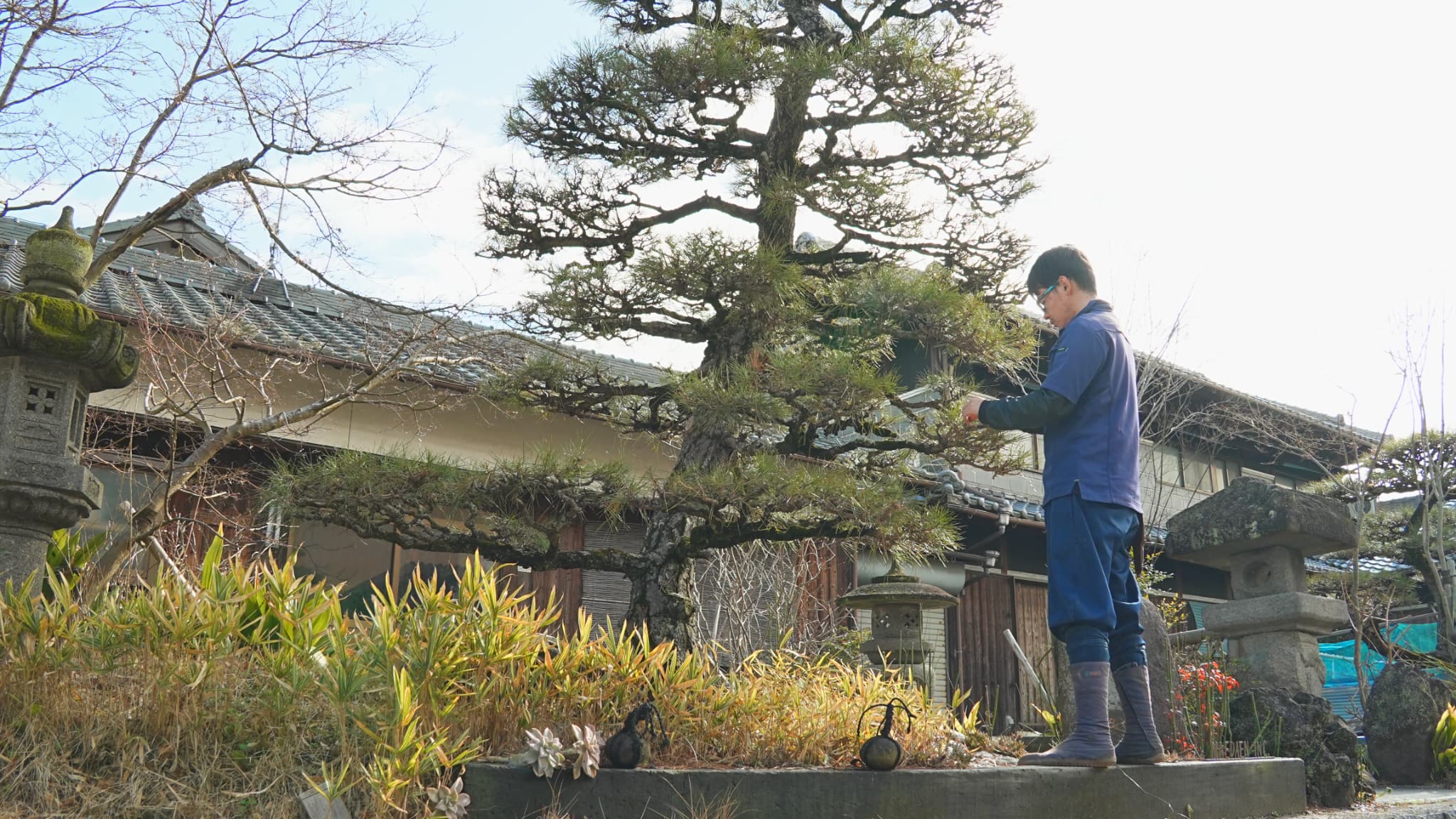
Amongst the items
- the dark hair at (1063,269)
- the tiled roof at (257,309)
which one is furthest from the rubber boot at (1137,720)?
the tiled roof at (257,309)

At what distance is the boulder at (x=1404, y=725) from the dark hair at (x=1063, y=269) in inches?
172

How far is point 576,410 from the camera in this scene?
21.0ft

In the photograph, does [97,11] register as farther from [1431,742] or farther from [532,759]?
[1431,742]

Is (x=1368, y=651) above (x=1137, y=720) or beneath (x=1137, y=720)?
beneath

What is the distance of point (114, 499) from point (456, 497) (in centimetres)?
524

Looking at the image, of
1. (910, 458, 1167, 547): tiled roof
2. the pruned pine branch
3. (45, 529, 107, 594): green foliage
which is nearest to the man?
the pruned pine branch

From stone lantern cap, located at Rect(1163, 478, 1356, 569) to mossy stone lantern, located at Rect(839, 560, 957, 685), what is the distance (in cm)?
230

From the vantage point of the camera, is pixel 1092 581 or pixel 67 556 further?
pixel 67 556

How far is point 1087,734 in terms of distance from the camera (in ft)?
12.7

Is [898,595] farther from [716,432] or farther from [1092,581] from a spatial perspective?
[1092,581]

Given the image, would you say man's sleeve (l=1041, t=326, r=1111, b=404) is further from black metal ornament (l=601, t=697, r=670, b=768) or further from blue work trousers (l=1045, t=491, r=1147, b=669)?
black metal ornament (l=601, t=697, r=670, b=768)

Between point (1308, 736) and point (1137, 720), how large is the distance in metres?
2.04

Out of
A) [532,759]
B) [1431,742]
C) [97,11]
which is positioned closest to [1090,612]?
[532,759]

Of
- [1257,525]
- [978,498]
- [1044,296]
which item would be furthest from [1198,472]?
[1044,296]
